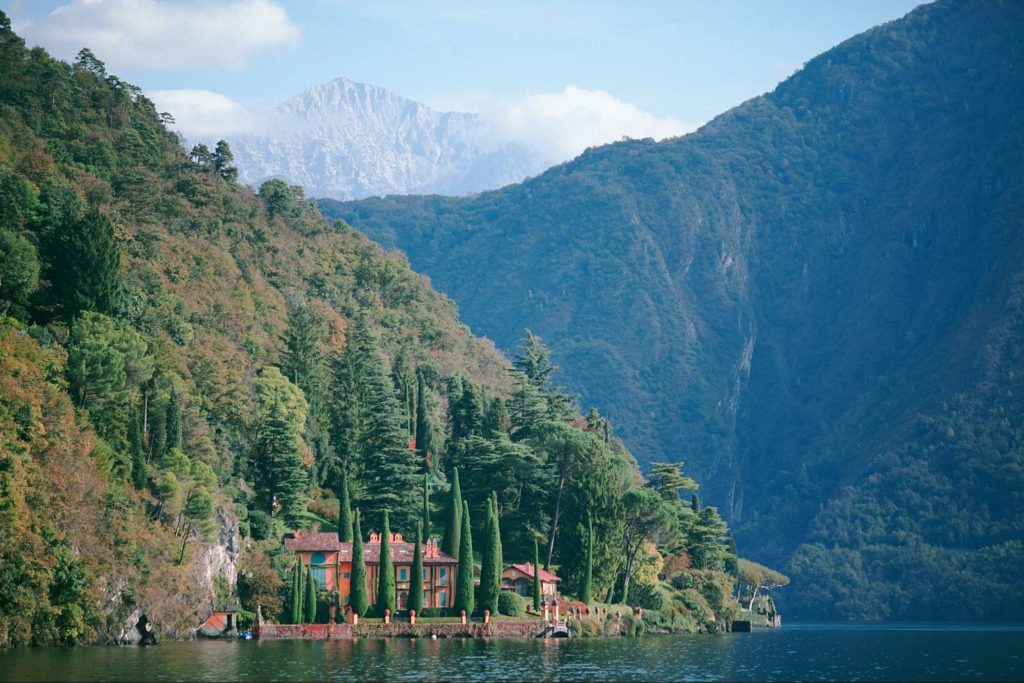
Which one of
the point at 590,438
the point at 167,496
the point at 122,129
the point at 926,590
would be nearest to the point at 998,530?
the point at 926,590

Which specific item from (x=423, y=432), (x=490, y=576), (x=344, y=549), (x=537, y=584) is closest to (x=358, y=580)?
(x=344, y=549)

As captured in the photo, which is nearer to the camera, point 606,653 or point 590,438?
point 606,653

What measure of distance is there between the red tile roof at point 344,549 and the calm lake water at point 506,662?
10.4 meters

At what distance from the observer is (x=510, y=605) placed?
99.9m

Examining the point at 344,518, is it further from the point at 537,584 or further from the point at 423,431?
the point at 423,431

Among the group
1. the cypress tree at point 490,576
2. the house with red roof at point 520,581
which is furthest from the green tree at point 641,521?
the cypress tree at point 490,576

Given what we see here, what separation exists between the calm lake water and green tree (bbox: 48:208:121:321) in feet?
84.8

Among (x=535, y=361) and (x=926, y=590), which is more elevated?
(x=535, y=361)

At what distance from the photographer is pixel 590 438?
4555 inches

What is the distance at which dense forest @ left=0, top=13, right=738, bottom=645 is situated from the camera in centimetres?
7912

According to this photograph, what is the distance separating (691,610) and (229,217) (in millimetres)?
69976

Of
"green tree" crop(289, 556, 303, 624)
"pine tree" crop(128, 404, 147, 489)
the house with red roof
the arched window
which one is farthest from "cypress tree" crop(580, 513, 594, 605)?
"pine tree" crop(128, 404, 147, 489)

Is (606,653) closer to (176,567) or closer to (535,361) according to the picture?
(176,567)

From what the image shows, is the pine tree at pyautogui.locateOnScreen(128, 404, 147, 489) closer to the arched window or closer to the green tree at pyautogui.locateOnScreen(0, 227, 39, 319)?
the green tree at pyautogui.locateOnScreen(0, 227, 39, 319)
